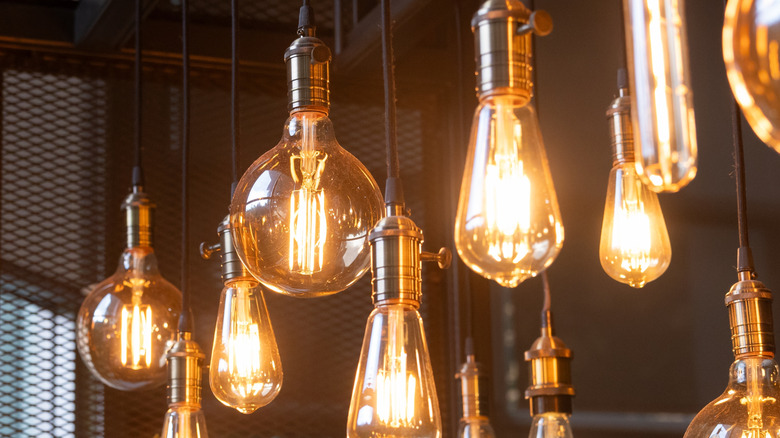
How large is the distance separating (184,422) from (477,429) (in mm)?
462

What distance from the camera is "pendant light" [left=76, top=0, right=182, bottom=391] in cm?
150

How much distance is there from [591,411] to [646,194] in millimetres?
712

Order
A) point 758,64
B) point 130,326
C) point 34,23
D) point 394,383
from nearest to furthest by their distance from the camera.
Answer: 1. point 758,64
2. point 394,383
3. point 130,326
4. point 34,23

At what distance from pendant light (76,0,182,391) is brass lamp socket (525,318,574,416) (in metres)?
0.57

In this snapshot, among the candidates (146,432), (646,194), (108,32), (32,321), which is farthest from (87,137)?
(646,194)

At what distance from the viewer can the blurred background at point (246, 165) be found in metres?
1.82

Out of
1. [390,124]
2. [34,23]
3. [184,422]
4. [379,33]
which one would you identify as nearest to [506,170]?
[390,124]

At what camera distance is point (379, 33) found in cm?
185

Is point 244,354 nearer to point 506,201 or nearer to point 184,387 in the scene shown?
point 184,387

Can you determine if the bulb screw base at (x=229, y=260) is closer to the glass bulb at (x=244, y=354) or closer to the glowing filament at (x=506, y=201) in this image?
the glass bulb at (x=244, y=354)

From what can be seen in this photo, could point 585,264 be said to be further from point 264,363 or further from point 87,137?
point 87,137

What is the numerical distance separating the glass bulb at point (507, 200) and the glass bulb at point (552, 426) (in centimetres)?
46

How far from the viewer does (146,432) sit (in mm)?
1957

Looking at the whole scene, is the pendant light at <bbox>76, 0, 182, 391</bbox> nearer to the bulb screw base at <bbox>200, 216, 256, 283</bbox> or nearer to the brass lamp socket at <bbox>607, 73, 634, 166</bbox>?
the bulb screw base at <bbox>200, 216, 256, 283</bbox>
